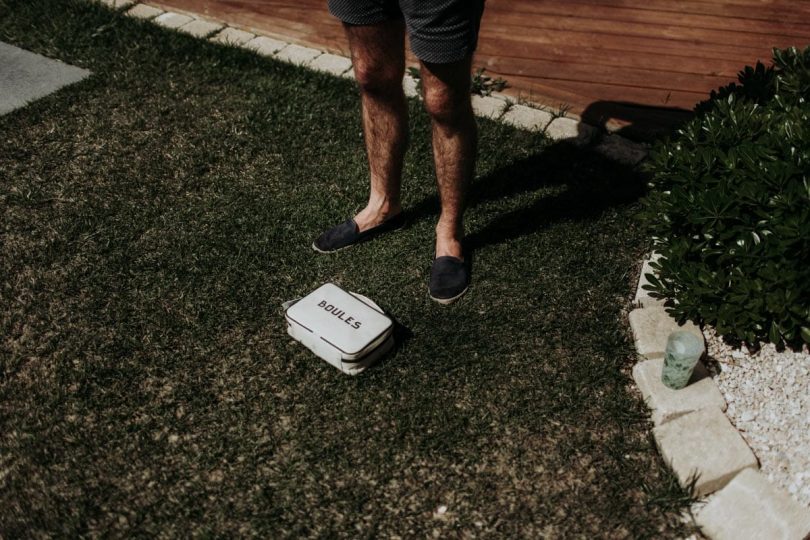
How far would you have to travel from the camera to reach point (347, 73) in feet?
14.2

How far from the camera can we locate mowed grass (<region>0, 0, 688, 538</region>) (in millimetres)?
2258

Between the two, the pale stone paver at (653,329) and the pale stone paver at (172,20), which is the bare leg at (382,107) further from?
the pale stone paver at (172,20)

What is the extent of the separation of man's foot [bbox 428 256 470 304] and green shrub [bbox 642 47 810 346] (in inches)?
30.5

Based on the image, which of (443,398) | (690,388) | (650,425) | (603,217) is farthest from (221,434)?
(603,217)

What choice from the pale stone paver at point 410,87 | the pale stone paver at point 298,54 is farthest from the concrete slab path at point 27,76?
the pale stone paver at point 410,87

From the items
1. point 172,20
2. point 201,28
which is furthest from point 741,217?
point 172,20

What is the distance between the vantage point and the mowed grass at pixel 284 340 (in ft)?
7.41

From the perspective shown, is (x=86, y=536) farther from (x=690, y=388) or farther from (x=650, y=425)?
(x=690, y=388)

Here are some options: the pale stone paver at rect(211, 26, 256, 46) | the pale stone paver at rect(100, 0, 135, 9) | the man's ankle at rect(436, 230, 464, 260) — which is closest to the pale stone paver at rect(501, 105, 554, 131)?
the man's ankle at rect(436, 230, 464, 260)

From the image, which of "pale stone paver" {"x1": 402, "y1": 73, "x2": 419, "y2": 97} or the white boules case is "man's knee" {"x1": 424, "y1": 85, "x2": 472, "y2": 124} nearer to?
the white boules case

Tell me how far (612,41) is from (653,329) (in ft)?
8.27

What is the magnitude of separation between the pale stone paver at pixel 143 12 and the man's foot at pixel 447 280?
325 centimetres

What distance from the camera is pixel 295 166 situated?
3627mm

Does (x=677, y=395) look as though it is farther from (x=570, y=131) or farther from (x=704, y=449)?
(x=570, y=131)
